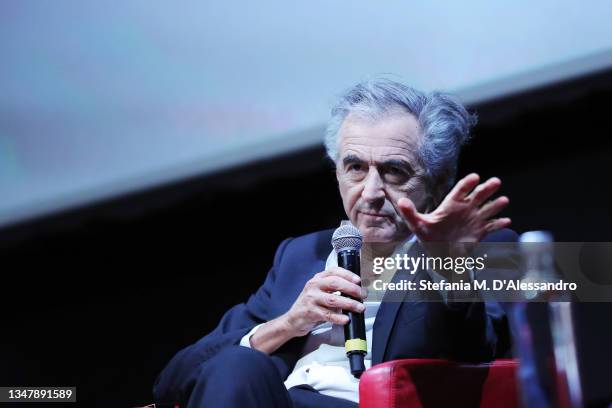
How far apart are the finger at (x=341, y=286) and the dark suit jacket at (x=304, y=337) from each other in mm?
191

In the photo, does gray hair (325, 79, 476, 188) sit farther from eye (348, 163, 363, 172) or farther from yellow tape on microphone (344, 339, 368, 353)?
yellow tape on microphone (344, 339, 368, 353)

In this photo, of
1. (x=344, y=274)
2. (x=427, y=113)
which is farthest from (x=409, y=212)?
(x=427, y=113)

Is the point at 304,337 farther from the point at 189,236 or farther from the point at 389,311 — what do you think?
the point at 189,236

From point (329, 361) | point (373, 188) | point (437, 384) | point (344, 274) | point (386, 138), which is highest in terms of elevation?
point (386, 138)

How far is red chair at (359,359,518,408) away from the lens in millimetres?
1514

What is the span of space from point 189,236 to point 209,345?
1.58 feet

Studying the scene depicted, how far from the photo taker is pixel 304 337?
1915 millimetres

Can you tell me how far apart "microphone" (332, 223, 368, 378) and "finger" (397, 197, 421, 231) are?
0.19 meters

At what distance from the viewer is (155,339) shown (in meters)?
2.33

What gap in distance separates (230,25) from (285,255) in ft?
2.20

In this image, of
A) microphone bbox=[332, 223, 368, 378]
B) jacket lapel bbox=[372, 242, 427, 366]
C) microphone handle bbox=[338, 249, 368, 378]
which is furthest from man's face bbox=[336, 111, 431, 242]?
microphone handle bbox=[338, 249, 368, 378]

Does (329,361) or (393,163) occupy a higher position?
(393,163)

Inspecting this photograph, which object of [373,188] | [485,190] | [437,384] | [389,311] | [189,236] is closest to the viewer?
[485,190]

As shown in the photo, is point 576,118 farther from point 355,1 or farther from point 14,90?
point 14,90
